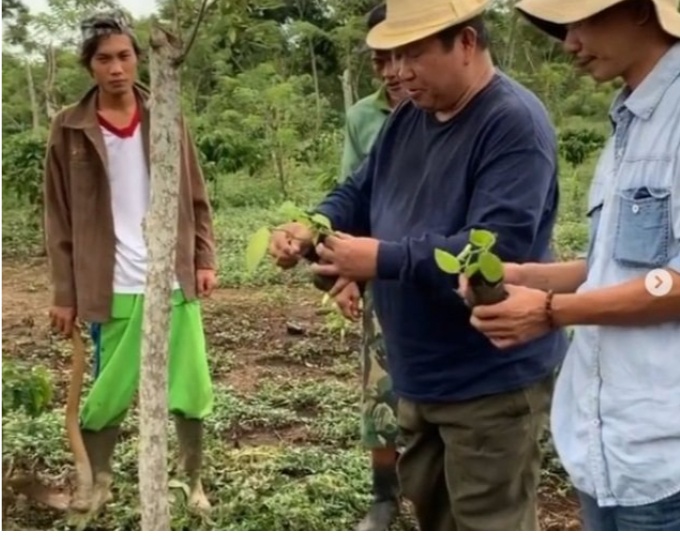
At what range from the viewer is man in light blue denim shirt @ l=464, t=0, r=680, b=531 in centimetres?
157

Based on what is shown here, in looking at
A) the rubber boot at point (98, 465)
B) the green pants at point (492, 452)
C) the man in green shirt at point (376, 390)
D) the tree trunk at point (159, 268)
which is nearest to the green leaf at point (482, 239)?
the green pants at point (492, 452)

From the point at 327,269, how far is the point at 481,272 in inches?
16.7

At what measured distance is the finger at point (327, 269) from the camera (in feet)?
6.66

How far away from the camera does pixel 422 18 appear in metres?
2.06

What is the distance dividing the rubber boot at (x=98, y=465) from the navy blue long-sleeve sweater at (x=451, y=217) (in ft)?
4.27

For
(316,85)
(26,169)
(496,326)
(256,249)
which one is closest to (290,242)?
(256,249)

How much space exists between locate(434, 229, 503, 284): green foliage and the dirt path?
7.81 feet

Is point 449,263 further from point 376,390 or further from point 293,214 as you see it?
point 376,390

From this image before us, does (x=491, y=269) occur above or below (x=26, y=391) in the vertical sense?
above

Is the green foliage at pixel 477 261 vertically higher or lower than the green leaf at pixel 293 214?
lower

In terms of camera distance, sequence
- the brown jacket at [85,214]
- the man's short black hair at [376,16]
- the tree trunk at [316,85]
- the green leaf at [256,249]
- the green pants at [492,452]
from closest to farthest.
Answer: the green leaf at [256,249]
the green pants at [492,452]
the man's short black hair at [376,16]
the brown jacket at [85,214]
the tree trunk at [316,85]

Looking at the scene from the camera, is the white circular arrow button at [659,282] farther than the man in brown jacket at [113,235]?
No

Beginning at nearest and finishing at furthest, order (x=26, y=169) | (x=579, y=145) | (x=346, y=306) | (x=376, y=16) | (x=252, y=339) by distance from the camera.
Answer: (x=346, y=306) < (x=376, y=16) < (x=252, y=339) < (x=26, y=169) < (x=579, y=145)

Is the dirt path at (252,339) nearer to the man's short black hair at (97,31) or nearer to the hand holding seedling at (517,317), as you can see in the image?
the man's short black hair at (97,31)
